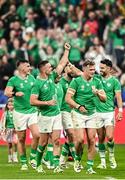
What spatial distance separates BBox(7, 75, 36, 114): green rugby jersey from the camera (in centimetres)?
2661

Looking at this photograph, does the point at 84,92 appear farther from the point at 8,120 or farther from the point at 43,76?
the point at 8,120

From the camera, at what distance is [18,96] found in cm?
2659

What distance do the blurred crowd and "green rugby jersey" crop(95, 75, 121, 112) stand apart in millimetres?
10012

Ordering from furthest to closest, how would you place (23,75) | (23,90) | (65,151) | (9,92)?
(65,151) < (23,75) < (23,90) < (9,92)

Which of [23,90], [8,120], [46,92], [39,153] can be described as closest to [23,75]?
[23,90]

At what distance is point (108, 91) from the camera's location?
2775 cm

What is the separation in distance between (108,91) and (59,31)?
12482 mm

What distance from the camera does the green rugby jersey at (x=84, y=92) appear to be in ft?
84.4

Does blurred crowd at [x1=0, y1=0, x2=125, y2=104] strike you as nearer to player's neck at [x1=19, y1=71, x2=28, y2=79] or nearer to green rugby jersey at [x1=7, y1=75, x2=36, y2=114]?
player's neck at [x1=19, y1=71, x2=28, y2=79]

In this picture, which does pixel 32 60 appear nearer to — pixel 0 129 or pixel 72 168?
pixel 0 129

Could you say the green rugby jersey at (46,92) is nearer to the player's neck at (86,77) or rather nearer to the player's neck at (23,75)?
the player's neck at (86,77)

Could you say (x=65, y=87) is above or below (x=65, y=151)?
above

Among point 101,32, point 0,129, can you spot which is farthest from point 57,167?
point 101,32

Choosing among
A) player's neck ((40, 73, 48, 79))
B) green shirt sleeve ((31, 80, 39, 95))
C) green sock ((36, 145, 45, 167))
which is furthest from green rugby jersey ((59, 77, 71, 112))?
green sock ((36, 145, 45, 167))
